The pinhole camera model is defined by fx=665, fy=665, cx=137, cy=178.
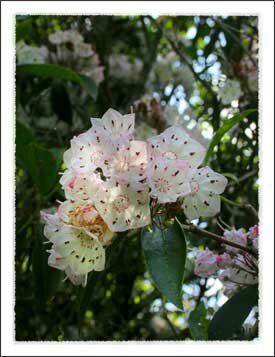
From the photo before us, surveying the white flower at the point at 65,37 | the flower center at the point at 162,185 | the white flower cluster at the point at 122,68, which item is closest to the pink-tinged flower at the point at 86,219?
the flower center at the point at 162,185

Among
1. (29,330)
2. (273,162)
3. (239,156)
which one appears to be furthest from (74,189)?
(239,156)

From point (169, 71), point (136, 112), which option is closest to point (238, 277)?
point (136, 112)

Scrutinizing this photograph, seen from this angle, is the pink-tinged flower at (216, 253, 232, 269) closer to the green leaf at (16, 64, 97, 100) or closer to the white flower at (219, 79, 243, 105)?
the green leaf at (16, 64, 97, 100)

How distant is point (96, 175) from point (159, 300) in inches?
47.5

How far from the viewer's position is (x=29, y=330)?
1921mm

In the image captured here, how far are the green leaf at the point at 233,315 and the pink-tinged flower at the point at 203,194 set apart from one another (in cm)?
25

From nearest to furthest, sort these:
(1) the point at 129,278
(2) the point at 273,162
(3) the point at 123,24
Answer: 1. (2) the point at 273,162
2. (1) the point at 129,278
3. (3) the point at 123,24

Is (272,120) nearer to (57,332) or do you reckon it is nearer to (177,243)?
(177,243)

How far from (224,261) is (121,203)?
376 millimetres

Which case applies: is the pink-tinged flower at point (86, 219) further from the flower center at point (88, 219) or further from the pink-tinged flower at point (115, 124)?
the pink-tinged flower at point (115, 124)

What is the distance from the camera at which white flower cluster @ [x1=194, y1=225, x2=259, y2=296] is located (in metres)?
1.28

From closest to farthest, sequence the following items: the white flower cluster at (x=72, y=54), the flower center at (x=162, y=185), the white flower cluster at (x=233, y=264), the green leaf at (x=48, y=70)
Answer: the flower center at (x=162, y=185), the white flower cluster at (x=233, y=264), the green leaf at (x=48, y=70), the white flower cluster at (x=72, y=54)

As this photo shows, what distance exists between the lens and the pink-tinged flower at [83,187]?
1.03 meters

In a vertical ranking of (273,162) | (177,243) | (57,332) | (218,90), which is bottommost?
(57,332)
